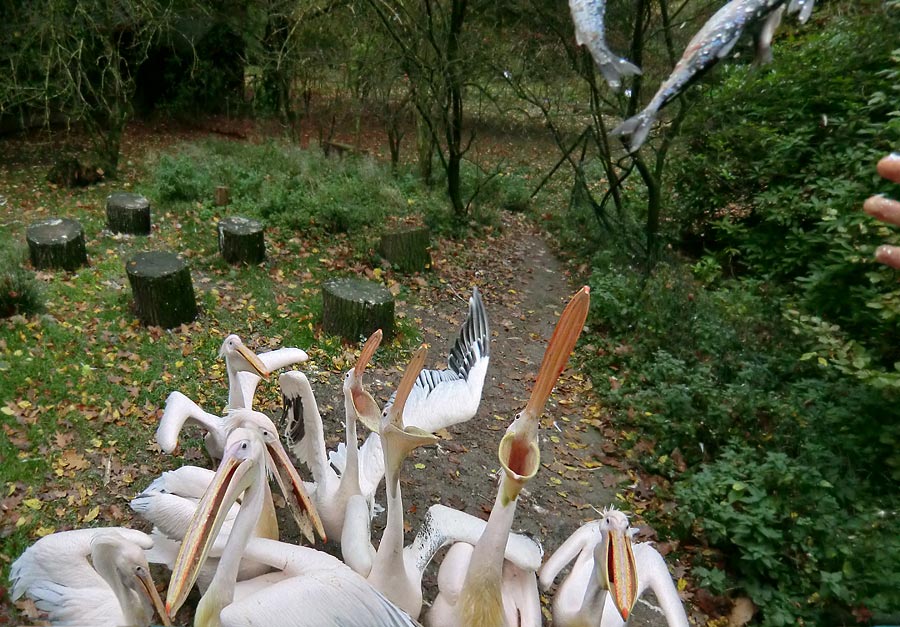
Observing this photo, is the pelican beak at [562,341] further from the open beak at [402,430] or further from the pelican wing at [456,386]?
the pelican wing at [456,386]

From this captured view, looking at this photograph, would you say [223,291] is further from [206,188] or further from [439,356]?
[206,188]

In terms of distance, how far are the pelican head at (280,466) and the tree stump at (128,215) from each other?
534 cm

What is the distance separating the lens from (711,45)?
160 cm

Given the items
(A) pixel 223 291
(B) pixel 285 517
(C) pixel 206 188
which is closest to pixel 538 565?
(B) pixel 285 517

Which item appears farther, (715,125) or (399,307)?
(715,125)

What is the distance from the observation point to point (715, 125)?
23.8ft

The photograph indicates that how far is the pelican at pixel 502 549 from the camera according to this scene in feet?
6.44

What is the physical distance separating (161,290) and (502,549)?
3.91 meters

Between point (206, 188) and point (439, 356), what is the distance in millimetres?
4641

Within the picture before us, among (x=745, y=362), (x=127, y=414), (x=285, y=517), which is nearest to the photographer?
(x=285, y=517)

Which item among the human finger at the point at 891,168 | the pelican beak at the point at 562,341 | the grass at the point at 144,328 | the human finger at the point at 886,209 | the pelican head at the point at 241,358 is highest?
the human finger at the point at 891,168

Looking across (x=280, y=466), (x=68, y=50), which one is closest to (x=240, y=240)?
(x=68, y=50)

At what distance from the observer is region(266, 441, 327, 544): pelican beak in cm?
250

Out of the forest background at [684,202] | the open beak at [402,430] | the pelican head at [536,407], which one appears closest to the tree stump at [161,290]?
the forest background at [684,202]
